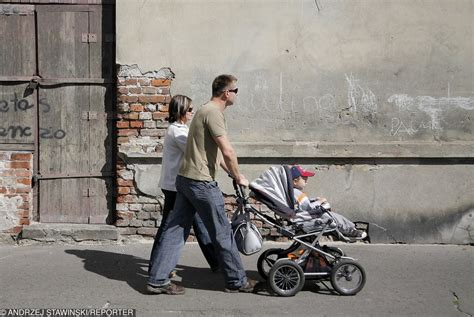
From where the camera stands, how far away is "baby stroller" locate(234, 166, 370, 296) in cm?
549

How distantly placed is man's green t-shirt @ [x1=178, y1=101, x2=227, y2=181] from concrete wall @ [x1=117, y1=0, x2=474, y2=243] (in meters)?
1.67

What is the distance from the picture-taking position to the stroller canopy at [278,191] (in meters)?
5.49

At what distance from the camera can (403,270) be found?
638cm

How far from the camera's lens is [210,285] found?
19.3ft

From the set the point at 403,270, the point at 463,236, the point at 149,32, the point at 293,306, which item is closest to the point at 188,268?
the point at 293,306

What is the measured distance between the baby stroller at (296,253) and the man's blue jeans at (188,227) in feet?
0.86

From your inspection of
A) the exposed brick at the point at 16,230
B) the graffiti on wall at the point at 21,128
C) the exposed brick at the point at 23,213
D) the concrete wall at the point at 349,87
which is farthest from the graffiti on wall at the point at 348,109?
the exposed brick at the point at 16,230

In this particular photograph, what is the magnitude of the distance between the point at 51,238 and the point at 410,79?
4.38 meters

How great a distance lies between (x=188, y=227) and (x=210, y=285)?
618mm

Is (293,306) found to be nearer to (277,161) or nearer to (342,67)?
(277,161)

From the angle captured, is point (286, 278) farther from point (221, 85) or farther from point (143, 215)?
point (143, 215)

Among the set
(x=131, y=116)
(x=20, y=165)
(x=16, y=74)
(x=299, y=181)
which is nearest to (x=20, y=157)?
(x=20, y=165)

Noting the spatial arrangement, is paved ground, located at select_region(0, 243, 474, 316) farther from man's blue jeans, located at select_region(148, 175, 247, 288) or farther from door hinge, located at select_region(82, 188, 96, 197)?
door hinge, located at select_region(82, 188, 96, 197)

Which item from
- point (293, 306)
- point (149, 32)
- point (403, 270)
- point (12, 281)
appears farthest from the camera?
point (149, 32)
